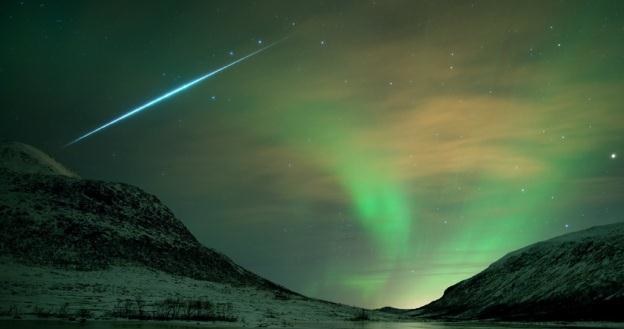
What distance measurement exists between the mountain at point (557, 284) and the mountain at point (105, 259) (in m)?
38.3

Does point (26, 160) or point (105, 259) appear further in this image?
point (26, 160)

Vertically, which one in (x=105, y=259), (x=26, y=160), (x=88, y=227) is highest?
(x=26, y=160)

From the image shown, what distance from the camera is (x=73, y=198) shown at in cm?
12712

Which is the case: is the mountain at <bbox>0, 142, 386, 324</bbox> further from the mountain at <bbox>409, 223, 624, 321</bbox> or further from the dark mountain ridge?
the mountain at <bbox>409, 223, 624, 321</bbox>

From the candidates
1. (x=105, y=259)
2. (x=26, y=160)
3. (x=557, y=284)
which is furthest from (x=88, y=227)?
(x=557, y=284)

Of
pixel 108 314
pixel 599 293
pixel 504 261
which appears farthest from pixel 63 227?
pixel 504 261

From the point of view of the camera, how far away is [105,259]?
333 feet

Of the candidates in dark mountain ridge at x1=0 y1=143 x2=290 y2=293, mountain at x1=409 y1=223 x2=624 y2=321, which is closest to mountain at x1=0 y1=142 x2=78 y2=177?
dark mountain ridge at x1=0 y1=143 x2=290 y2=293

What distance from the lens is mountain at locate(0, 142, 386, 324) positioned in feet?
201

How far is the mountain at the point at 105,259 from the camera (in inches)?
2416

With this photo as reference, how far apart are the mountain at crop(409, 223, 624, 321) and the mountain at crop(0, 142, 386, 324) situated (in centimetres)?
3834

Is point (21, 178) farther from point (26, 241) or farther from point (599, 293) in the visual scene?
point (599, 293)

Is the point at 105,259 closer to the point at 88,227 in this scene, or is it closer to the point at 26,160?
the point at 88,227

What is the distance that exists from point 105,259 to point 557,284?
89958mm
